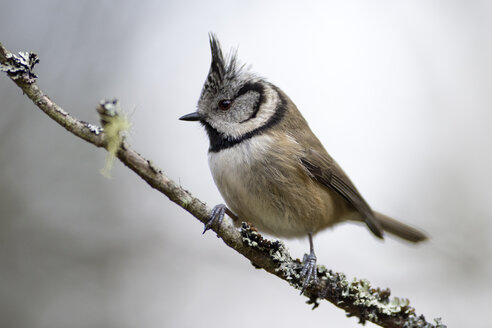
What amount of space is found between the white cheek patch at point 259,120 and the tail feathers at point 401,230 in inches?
59.2

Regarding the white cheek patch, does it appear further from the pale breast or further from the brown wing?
the brown wing

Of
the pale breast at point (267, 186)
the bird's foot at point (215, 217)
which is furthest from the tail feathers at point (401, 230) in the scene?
the bird's foot at point (215, 217)

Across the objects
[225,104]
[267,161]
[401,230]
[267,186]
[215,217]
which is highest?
[401,230]

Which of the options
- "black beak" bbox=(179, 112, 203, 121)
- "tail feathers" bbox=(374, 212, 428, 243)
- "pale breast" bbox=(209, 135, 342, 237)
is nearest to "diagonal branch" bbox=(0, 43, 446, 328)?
"pale breast" bbox=(209, 135, 342, 237)

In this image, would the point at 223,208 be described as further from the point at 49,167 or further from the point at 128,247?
the point at 49,167

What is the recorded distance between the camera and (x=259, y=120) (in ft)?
10.3

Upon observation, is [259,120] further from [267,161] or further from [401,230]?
[401,230]

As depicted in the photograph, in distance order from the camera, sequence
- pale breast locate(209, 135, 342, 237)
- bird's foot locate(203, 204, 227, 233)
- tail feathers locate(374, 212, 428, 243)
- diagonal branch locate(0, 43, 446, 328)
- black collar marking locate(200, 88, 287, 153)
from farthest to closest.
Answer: tail feathers locate(374, 212, 428, 243)
black collar marking locate(200, 88, 287, 153)
pale breast locate(209, 135, 342, 237)
diagonal branch locate(0, 43, 446, 328)
bird's foot locate(203, 204, 227, 233)

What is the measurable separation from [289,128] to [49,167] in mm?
Answer: 2484

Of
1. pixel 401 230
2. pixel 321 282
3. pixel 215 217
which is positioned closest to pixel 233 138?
pixel 215 217

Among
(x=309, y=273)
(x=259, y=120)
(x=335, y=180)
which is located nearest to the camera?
(x=309, y=273)

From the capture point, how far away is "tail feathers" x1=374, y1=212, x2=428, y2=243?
12.8ft

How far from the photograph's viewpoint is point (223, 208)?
2.30 m

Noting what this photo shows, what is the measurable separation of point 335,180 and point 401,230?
3.43 feet
